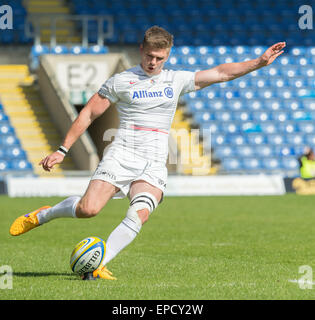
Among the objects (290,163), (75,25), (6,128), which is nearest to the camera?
(6,128)

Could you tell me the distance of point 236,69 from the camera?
23.6 feet

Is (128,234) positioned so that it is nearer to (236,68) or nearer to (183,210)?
(236,68)

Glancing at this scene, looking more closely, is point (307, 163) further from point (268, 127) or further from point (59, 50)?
point (59, 50)

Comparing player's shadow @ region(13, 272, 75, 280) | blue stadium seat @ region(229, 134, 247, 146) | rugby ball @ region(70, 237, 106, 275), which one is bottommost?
blue stadium seat @ region(229, 134, 247, 146)

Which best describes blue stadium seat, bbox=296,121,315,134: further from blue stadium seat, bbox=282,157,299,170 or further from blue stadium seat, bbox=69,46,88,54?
blue stadium seat, bbox=69,46,88,54

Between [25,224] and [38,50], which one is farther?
[38,50]

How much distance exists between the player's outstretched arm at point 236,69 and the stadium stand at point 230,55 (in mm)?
17780

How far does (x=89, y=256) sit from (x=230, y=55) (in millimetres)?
21959

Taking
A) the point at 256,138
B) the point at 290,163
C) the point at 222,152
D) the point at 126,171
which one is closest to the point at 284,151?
the point at 290,163

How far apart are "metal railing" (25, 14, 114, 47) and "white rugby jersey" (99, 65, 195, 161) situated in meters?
19.0

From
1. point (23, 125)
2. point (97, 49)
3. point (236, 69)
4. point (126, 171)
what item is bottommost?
point (23, 125)

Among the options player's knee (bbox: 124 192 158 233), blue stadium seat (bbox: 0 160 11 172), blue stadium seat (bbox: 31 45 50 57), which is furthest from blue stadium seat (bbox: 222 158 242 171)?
player's knee (bbox: 124 192 158 233)

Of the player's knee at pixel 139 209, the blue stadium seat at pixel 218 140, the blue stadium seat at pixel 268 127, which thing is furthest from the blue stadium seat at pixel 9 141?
the player's knee at pixel 139 209

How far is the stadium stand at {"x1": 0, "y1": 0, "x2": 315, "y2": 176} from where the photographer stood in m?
26.2
